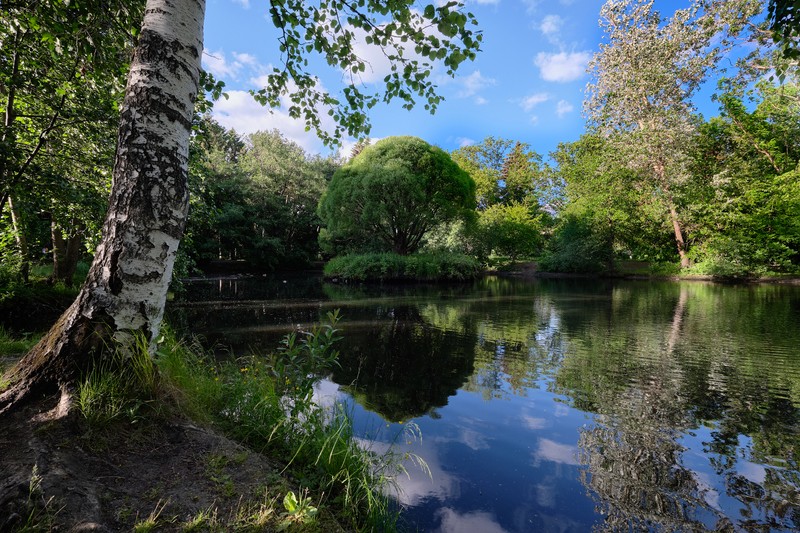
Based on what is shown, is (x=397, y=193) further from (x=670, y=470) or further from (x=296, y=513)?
(x=296, y=513)

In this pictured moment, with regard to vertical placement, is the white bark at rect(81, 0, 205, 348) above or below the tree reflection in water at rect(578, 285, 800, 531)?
above

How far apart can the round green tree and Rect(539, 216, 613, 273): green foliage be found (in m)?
11.2

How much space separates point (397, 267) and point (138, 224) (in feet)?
72.2

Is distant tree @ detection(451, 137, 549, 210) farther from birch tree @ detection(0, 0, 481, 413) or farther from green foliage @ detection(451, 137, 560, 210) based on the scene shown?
birch tree @ detection(0, 0, 481, 413)

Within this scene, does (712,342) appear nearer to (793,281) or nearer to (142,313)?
(142,313)

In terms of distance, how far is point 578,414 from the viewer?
4426mm

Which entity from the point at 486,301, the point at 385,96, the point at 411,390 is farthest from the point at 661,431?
the point at 486,301

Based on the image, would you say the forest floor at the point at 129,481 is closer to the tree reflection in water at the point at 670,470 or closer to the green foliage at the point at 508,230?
the tree reflection in water at the point at 670,470

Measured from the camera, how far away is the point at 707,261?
81.7 feet

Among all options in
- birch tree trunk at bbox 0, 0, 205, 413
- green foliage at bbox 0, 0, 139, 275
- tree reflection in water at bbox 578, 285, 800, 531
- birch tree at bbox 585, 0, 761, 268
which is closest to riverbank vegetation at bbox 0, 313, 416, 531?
birch tree trunk at bbox 0, 0, 205, 413

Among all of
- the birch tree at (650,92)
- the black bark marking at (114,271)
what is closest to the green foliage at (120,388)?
the black bark marking at (114,271)

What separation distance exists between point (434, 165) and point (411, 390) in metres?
21.7

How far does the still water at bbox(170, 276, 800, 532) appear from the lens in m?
2.77

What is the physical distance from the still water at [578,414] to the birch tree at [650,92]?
18.5 m
